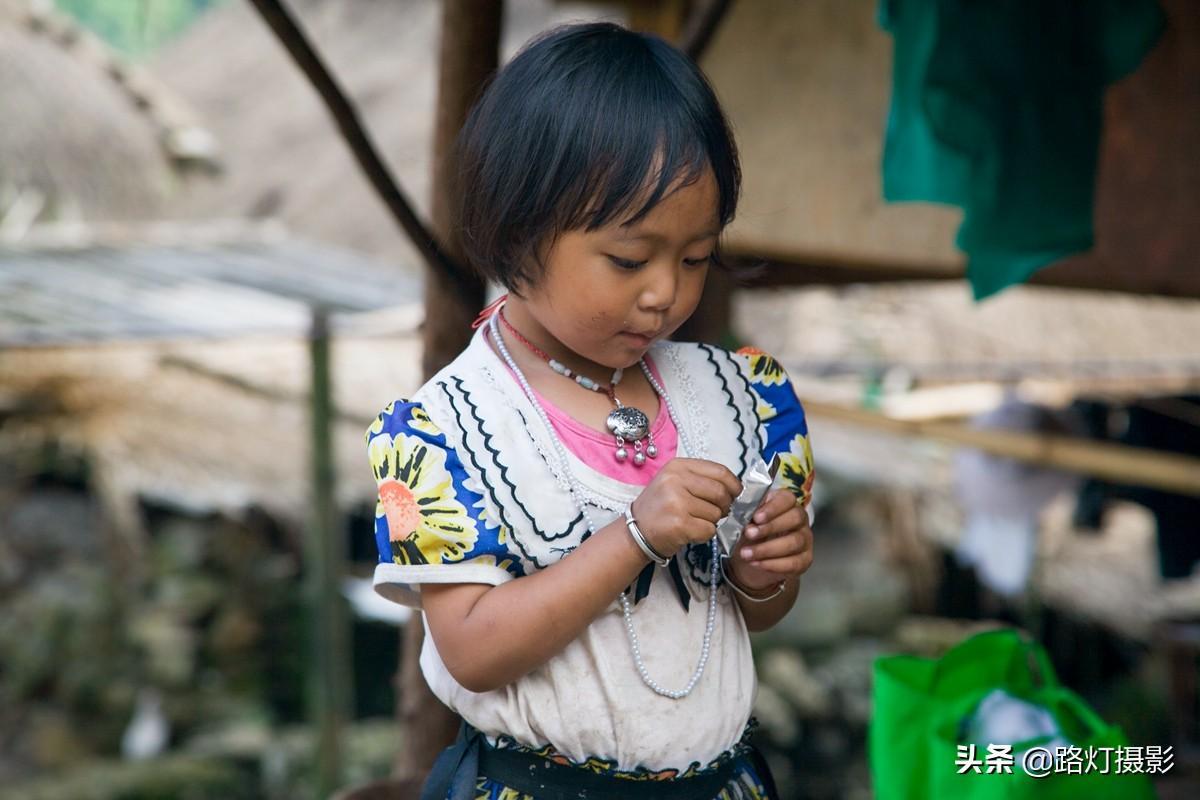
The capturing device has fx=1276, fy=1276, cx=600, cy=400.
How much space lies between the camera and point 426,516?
4.26ft

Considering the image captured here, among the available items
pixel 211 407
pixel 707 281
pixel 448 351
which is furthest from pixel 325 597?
pixel 448 351

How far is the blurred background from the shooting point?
2.19 metres

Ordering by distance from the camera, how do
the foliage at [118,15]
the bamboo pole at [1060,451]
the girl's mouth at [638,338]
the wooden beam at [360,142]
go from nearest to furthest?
1. the girl's mouth at [638,338]
2. the wooden beam at [360,142]
3. the bamboo pole at [1060,451]
4. the foliage at [118,15]

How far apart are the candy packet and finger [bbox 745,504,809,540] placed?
0.01m

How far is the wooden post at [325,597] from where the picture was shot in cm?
Result: 444

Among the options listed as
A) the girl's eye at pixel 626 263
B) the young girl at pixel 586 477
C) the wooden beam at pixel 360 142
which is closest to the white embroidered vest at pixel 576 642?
the young girl at pixel 586 477

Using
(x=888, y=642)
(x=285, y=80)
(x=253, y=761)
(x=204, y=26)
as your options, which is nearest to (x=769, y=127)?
(x=253, y=761)

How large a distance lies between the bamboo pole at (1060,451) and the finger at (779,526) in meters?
2.56

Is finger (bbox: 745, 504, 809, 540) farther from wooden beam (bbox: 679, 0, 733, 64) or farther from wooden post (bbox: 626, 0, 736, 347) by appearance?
wooden post (bbox: 626, 0, 736, 347)

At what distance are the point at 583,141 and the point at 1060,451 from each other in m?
3.15

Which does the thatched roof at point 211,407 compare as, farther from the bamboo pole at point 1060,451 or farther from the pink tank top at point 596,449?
the pink tank top at point 596,449

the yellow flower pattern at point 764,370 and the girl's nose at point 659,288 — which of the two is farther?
the yellow flower pattern at point 764,370

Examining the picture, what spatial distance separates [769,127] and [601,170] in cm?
213

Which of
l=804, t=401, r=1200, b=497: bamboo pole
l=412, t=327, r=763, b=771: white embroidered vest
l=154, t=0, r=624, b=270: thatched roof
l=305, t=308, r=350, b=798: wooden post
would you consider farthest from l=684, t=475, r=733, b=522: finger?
l=154, t=0, r=624, b=270: thatched roof
